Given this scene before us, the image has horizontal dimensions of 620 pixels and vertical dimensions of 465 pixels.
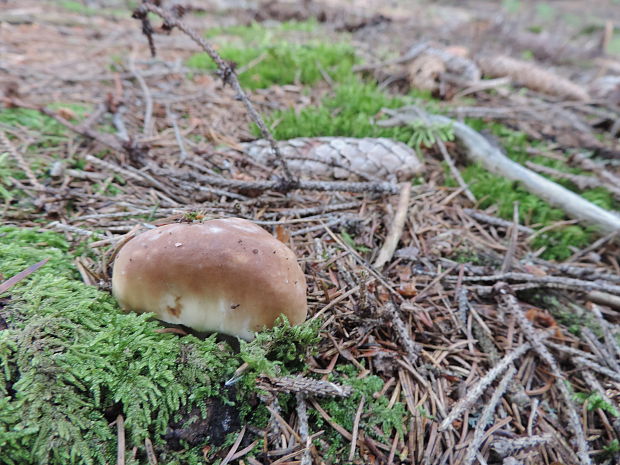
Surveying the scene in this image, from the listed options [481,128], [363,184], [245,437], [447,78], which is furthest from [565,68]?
[245,437]

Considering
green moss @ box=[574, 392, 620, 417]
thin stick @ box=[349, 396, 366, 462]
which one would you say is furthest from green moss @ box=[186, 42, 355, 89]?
green moss @ box=[574, 392, 620, 417]

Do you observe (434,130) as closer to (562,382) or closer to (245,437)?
(562,382)

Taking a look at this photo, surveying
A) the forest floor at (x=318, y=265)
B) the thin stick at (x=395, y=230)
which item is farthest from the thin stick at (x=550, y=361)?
the thin stick at (x=395, y=230)

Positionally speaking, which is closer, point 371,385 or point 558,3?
point 371,385

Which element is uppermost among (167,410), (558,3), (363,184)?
(558,3)

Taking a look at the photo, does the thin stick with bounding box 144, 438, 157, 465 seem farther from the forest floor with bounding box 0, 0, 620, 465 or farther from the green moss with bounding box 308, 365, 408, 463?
the green moss with bounding box 308, 365, 408, 463
